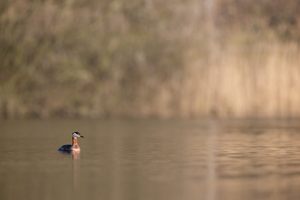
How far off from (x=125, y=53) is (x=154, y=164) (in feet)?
83.1

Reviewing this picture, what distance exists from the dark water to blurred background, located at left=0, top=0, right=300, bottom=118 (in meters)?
9.64

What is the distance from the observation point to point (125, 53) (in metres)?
46.2

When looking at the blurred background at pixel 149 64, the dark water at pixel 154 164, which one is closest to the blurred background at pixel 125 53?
the blurred background at pixel 149 64

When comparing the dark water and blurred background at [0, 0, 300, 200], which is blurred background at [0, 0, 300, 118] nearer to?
blurred background at [0, 0, 300, 200]

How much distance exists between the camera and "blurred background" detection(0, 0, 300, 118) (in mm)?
44969

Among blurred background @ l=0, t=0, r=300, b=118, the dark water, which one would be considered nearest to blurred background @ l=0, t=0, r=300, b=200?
→ blurred background @ l=0, t=0, r=300, b=118

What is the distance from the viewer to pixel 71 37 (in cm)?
4634

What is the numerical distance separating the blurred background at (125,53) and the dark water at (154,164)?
9.64m

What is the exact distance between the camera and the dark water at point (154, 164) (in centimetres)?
1645

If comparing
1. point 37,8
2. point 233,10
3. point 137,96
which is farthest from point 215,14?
point 37,8

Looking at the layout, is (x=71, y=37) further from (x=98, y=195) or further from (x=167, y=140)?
(x=98, y=195)

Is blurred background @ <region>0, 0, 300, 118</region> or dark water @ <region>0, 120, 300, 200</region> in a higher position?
blurred background @ <region>0, 0, 300, 118</region>

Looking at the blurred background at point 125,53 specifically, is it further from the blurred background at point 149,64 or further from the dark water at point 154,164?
the dark water at point 154,164

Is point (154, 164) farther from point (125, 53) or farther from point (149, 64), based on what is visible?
point (149, 64)
